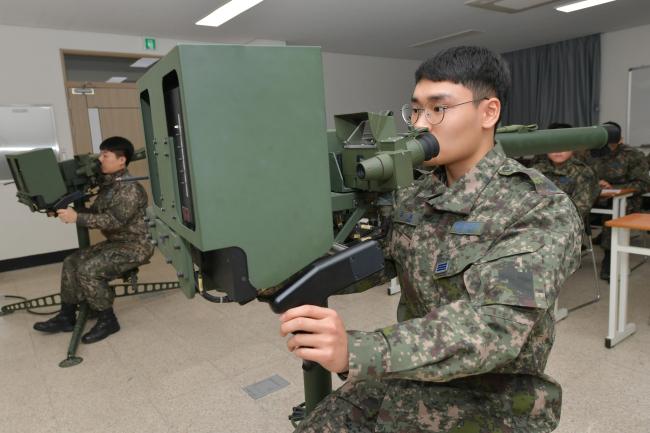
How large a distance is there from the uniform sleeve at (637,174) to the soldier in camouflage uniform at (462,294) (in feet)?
14.1

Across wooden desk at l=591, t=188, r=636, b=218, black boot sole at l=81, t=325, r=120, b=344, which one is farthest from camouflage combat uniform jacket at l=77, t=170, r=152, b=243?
wooden desk at l=591, t=188, r=636, b=218

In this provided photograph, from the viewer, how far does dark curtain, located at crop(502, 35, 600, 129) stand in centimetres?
698

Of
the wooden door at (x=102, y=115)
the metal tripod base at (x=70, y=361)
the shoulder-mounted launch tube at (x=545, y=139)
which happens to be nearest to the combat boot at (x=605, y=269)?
the shoulder-mounted launch tube at (x=545, y=139)

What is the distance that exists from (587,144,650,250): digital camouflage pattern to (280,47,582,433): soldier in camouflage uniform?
4004 mm

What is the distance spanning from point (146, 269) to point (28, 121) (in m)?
2.09

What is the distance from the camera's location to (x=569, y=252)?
31.9 inches

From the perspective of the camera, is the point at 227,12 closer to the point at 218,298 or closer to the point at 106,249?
the point at 106,249

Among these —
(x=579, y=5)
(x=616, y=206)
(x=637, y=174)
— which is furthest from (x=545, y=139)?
(x=579, y=5)

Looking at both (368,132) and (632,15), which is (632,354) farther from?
(632,15)

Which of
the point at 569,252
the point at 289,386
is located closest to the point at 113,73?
the point at 289,386

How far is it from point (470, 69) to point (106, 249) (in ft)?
9.51

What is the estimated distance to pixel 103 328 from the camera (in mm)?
3086

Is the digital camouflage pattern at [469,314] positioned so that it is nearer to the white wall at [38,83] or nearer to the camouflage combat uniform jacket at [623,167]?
the camouflage combat uniform jacket at [623,167]

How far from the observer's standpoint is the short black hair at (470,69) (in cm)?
96
